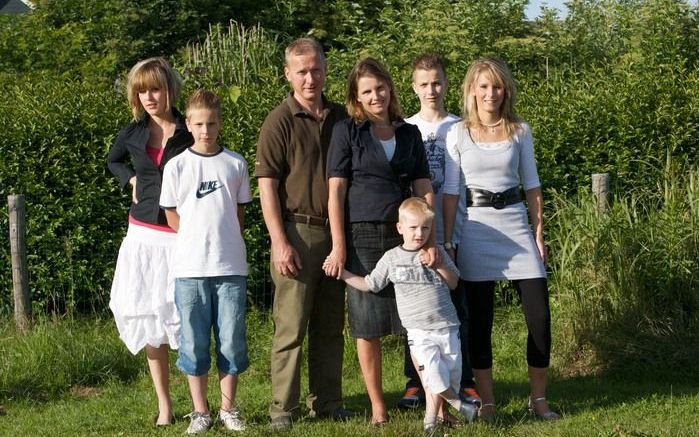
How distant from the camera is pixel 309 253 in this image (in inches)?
237

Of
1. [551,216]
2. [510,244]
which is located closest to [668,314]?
[551,216]

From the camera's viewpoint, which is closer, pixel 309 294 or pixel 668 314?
pixel 309 294

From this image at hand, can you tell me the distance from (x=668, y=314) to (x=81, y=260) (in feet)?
14.2

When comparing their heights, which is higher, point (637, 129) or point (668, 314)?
point (637, 129)

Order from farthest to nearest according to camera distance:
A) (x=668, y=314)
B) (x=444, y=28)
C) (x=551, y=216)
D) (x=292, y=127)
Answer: (x=444, y=28) < (x=551, y=216) < (x=668, y=314) < (x=292, y=127)

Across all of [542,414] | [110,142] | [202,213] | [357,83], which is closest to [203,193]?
[202,213]

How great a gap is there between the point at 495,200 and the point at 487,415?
117 centimetres

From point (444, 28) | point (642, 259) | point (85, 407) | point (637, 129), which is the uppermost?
point (444, 28)

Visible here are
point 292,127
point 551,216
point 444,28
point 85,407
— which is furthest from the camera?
point 444,28

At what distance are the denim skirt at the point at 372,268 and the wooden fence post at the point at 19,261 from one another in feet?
11.1

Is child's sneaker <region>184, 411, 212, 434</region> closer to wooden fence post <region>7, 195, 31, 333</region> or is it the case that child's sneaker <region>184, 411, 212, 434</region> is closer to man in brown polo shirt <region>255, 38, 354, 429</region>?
man in brown polo shirt <region>255, 38, 354, 429</region>

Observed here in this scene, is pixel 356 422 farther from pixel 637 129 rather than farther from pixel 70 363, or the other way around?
pixel 637 129

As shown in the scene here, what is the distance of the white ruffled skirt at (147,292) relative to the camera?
20.1ft

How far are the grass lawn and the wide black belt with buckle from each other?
1.18 m
